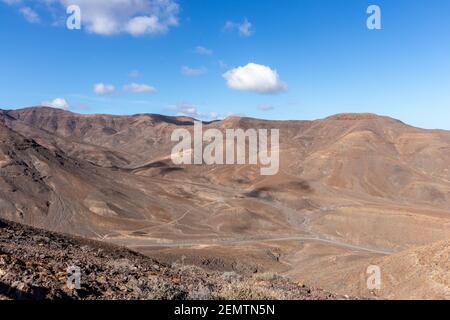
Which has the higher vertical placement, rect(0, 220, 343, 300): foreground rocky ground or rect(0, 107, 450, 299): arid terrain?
rect(0, 220, 343, 300): foreground rocky ground

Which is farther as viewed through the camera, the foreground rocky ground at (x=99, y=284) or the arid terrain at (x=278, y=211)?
the arid terrain at (x=278, y=211)

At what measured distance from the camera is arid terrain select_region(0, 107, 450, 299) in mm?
25391

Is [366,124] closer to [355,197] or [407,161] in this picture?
[407,161]

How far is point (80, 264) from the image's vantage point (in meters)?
11.9

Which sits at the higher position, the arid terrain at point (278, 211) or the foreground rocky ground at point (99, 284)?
the foreground rocky ground at point (99, 284)

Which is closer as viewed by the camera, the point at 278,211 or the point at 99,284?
the point at 99,284

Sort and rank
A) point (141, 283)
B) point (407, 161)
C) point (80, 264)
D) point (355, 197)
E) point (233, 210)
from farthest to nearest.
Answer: point (407, 161) < point (355, 197) < point (233, 210) < point (80, 264) < point (141, 283)

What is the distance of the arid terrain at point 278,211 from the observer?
25.4m

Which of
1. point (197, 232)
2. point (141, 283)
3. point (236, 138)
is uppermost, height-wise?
point (236, 138)

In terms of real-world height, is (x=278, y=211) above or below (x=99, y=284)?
below

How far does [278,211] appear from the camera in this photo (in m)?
80.1

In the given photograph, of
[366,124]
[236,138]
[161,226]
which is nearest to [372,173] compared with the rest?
[366,124]

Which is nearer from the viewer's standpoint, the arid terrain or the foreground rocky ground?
the foreground rocky ground

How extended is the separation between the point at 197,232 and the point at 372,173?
6284 centimetres
